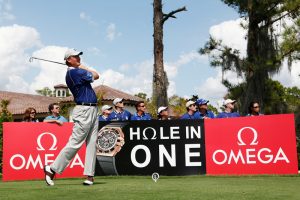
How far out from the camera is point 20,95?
51.3 metres

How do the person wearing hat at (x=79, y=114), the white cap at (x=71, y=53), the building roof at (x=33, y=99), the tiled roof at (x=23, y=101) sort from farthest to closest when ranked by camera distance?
the tiled roof at (x=23, y=101), the building roof at (x=33, y=99), the white cap at (x=71, y=53), the person wearing hat at (x=79, y=114)

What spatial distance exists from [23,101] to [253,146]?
142 ft

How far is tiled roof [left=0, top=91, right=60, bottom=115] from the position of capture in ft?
146

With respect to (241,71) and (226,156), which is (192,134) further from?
(241,71)

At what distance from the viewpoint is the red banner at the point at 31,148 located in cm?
862

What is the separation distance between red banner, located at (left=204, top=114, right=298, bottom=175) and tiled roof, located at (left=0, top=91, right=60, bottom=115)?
36.1 meters

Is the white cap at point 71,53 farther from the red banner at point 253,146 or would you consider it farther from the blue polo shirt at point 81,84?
the red banner at point 253,146

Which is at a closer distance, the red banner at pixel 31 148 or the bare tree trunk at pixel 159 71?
the red banner at pixel 31 148

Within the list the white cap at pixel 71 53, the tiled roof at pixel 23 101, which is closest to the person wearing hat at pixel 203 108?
the white cap at pixel 71 53

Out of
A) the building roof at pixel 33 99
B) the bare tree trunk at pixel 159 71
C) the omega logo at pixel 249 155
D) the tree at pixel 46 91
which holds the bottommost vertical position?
the omega logo at pixel 249 155

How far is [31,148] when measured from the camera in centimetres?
870

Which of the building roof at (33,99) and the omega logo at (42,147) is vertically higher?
the building roof at (33,99)

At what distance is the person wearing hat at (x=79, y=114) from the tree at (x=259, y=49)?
13.4 m

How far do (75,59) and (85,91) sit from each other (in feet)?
1.54
